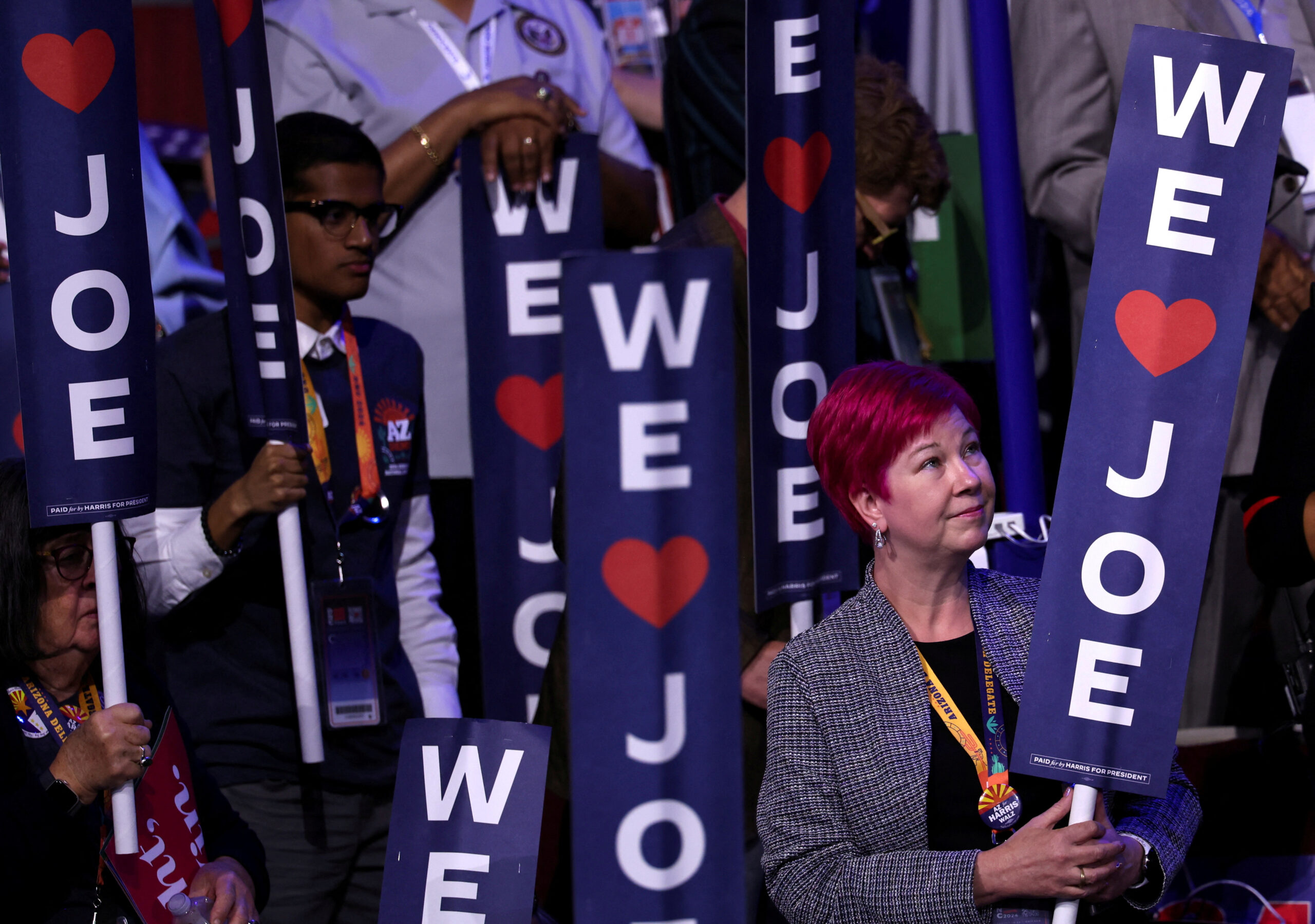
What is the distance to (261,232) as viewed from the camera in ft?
7.45

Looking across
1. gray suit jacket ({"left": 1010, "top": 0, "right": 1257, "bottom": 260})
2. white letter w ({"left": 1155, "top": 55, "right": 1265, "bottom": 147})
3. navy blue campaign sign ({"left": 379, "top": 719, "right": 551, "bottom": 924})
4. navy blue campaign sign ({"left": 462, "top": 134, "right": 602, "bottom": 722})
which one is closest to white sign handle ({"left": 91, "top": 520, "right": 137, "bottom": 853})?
navy blue campaign sign ({"left": 379, "top": 719, "right": 551, "bottom": 924})

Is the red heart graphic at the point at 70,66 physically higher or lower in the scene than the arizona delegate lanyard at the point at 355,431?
higher

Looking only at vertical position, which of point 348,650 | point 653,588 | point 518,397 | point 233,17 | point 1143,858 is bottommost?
point 1143,858

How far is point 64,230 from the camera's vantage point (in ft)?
6.37

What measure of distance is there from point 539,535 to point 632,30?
2305mm

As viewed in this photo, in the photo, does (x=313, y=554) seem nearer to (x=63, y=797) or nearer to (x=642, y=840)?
(x=63, y=797)

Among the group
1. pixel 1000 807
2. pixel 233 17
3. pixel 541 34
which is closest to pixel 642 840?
pixel 1000 807

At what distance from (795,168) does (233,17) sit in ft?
3.22

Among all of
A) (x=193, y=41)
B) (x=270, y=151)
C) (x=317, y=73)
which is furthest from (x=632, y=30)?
(x=193, y=41)

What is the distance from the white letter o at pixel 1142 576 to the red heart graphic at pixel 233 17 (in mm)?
1605

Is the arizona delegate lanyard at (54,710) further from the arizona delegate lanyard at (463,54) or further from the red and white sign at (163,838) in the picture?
the arizona delegate lanyard at (463,54)

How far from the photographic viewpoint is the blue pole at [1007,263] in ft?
8.77

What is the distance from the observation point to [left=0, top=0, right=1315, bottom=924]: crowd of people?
1843mm

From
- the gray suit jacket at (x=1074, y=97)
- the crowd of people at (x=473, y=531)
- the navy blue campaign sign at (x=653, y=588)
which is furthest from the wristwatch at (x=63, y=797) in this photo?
the gray suit jacket at (x=1074, y=97)
